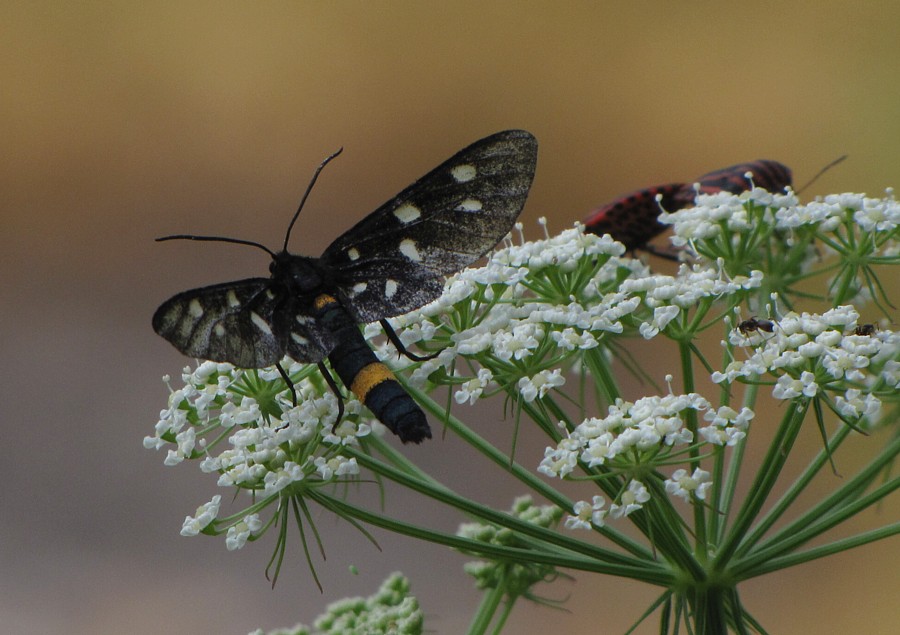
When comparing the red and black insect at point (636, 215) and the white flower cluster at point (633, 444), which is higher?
the red and black insect at point (636, 215)

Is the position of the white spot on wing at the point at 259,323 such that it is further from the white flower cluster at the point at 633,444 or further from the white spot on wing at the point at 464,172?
the white flower cluster at the point at 633,444

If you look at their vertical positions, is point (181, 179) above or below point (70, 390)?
above

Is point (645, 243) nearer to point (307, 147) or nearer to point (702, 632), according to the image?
point (702, 632)

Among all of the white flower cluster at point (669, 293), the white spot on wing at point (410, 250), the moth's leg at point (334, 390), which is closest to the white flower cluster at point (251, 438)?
the moth's leg at point (334, 390)

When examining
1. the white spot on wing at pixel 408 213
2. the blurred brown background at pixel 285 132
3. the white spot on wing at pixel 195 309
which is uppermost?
the blurred brown background at pixel 285 132

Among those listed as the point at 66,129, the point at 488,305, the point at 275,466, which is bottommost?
the point at 275,466

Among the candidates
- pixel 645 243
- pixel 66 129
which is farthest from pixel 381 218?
pixel 66 129

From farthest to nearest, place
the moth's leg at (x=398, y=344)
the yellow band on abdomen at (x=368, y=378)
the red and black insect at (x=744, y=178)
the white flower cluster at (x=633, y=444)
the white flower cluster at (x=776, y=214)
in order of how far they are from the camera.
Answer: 1. the red and black insect at (x=744, y=178)
2. the white flower cluster at (x=776, y=214)
3. the moth's leg at (x=398, y=344)
4. the yellow band on abdomen at (x=368, y=378)
5. the white flower cluster at (x=633, y=444)
